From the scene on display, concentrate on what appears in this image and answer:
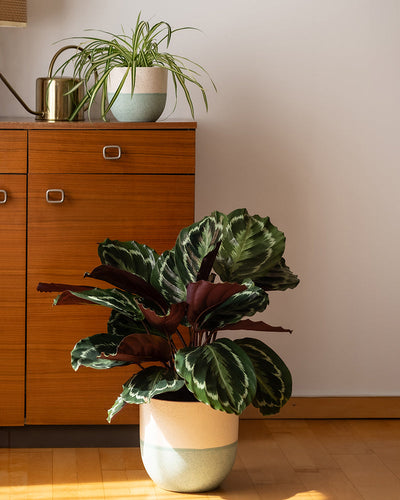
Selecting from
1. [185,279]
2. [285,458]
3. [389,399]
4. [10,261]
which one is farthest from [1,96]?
[389,399]

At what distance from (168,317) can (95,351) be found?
9.8 inches

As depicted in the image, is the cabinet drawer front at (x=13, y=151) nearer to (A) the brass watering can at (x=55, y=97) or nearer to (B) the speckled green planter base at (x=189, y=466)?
(A) the brass watering can at (x=55, y=97)

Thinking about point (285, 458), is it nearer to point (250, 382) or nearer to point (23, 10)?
point (250, 382)

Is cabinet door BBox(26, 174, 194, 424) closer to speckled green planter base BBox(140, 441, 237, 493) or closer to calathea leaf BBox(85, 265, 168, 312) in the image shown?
calathea leaf BBox(85, 265, 168, 312)

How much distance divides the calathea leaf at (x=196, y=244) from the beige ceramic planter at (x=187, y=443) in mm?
407

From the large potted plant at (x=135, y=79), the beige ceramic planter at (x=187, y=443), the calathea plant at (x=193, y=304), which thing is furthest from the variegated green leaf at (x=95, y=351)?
the large potted plant at (x=135, y=79)

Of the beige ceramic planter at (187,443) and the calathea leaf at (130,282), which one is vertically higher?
the calathea leaf at (130,282)

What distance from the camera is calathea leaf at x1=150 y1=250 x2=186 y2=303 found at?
2.35m

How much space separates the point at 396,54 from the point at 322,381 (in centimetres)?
139

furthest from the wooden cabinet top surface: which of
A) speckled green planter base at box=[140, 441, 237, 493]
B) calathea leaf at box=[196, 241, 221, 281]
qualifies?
speckled green planter base at box=[140, 441, 237, 493]

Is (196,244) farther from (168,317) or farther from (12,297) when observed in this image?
(12,297)

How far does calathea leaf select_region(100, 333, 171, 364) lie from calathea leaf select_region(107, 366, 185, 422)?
1.8 inches

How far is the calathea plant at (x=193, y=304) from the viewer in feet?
7.24

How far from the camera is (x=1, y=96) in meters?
3.01
